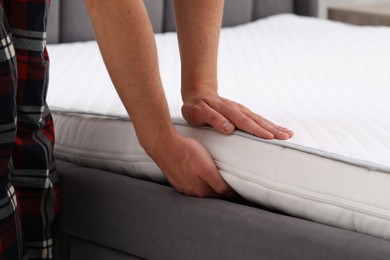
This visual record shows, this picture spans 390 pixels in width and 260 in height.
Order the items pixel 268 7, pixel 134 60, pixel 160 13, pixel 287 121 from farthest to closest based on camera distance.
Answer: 1. pixel 268 7
2. pixel 160 13
3. pixel 287 121
4. pixel 134 60

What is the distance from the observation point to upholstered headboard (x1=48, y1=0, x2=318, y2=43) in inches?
82.7

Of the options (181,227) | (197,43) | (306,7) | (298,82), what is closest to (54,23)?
(298,82)

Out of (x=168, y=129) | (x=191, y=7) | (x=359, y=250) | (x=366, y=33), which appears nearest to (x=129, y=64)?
(x=168, y=129)

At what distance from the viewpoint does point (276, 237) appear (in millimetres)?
1032

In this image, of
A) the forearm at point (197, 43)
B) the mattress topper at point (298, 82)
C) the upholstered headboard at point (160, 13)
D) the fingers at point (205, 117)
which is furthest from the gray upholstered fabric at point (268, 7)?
the fingers at point (205, 117)

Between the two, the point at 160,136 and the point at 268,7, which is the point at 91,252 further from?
the point at 268,7

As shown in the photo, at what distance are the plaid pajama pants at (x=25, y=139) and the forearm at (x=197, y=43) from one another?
0.23m

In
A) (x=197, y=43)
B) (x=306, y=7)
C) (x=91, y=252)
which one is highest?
(x=197, y=43)

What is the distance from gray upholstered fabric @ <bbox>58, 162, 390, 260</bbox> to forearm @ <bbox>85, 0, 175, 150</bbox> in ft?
0.34

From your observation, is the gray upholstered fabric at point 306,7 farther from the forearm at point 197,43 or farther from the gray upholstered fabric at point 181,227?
the gray upholstered fabric at point 181,227

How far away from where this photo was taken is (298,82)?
165 cm

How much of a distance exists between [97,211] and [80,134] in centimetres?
16

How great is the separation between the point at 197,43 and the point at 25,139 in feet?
1.04

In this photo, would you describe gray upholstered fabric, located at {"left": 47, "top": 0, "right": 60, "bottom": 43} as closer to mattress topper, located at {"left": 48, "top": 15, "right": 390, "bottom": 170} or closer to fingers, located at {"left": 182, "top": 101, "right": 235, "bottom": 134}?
mattress topper, located at {"left": 48, "top": 15, "right": 390, "bottom": 170}
